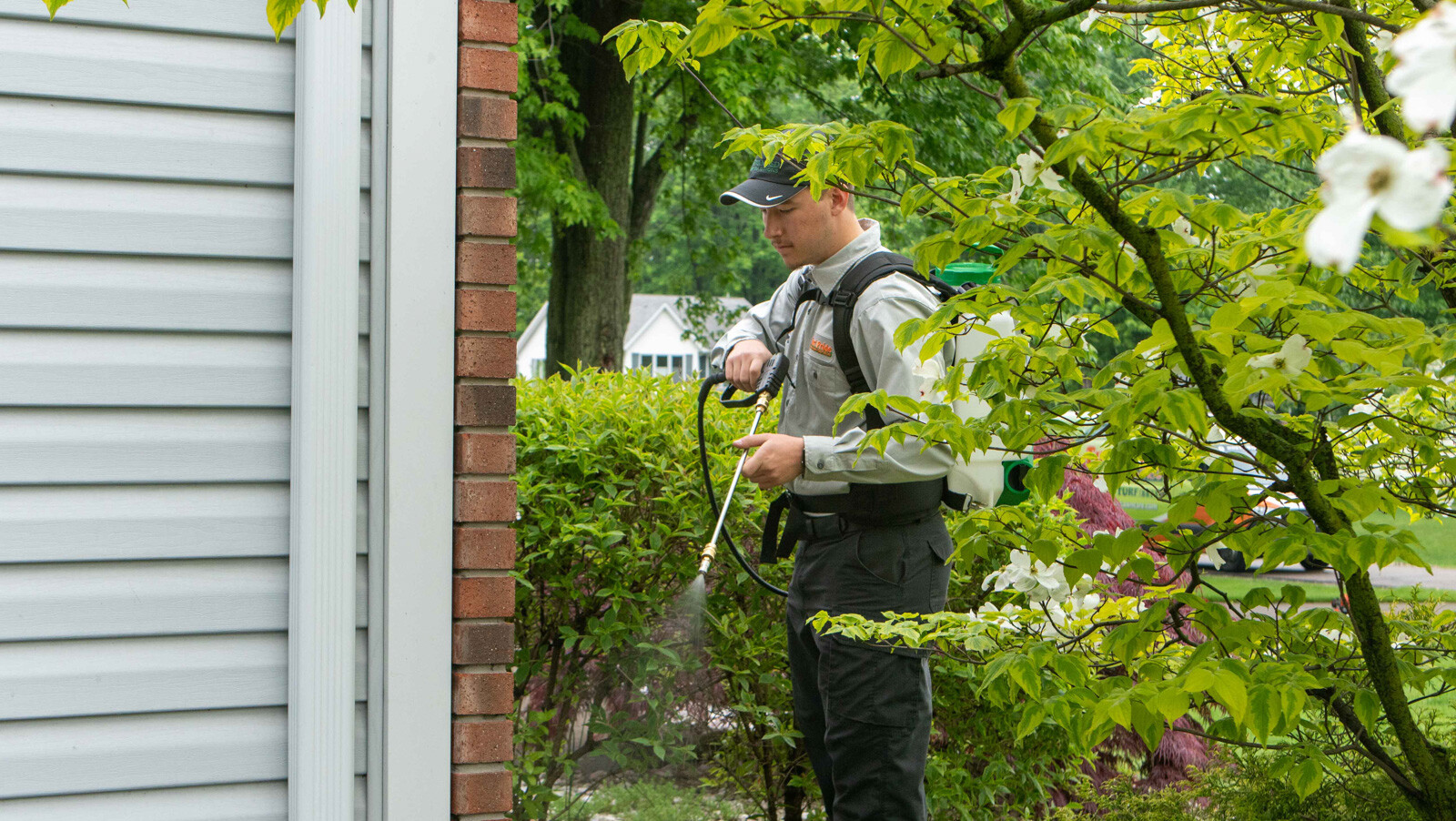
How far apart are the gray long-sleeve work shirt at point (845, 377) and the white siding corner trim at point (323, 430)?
3.25 ft

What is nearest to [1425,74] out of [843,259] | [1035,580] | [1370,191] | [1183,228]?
[1370,191]

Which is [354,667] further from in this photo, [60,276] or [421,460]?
[60,276]

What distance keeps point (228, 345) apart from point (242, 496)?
306 mm

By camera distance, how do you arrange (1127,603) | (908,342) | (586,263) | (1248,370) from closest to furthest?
(1248,370) < (908,342) < (1127,603) < (586,263)

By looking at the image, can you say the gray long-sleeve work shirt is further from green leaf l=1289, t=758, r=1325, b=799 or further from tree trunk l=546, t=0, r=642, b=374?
tree trunk l=546, t=0, r=642, b=374

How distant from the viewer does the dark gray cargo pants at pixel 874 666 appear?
2475 millimetres

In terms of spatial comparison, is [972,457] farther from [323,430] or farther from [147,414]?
[147,414]

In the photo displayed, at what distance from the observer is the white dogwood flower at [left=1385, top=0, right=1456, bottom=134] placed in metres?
0.61

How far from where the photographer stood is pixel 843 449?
2.41 metres

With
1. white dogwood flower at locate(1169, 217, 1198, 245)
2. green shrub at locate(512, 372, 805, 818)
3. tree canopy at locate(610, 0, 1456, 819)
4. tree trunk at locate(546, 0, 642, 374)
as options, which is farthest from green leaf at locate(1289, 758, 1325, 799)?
tree trunk at locate(546, 0, 642, 374)

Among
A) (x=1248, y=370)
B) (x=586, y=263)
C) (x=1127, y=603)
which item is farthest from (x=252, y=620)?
(x=586, y=263)

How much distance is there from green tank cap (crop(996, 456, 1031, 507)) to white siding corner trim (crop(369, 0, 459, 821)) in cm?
126

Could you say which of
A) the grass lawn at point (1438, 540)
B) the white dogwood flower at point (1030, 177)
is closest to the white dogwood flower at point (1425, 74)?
the white dogwood flower at point (1030, 177)

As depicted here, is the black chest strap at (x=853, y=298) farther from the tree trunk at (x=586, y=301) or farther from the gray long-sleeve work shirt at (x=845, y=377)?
the tree trunk at (x=586, y=301)
